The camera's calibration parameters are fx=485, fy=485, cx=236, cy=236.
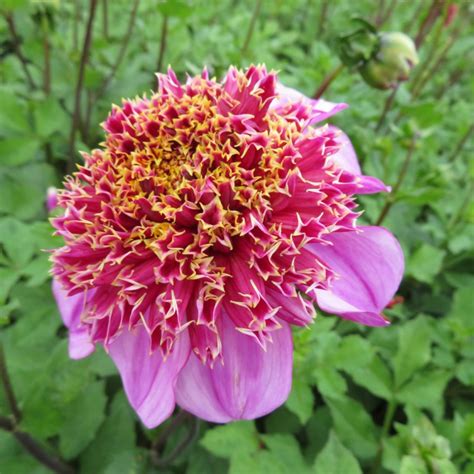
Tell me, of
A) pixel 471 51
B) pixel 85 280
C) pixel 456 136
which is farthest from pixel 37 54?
pixel 471 51

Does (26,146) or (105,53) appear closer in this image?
(26,146)

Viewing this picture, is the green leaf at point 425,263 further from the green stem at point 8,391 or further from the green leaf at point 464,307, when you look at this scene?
the green stem at point 8,391

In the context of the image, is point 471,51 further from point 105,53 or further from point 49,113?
point 49,113

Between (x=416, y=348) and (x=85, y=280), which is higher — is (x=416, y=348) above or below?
below

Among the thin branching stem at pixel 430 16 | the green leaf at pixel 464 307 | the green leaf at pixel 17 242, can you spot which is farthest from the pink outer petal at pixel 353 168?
the thin branching stem at pixel 430 16

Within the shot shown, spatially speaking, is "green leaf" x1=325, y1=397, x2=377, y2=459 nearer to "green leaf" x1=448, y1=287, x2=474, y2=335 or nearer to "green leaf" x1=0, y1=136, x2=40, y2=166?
"green leaf" x1=448, y1=287, x2=474, y2=335

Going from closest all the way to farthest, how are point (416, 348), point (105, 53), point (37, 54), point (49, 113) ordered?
point (416, 348), point (49, 113), point (37, 54), point (105, 53)

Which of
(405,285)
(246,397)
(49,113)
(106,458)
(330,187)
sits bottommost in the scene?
(106,458)

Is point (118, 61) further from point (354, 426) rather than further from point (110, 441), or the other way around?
point (354, 426)
